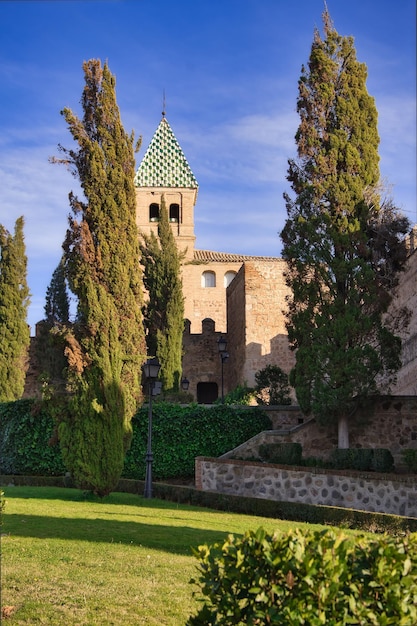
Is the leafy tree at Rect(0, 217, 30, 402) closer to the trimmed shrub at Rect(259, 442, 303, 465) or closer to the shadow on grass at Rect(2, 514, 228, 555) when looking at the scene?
the trimmed shrub at Rect(259, 442, 303, 465)

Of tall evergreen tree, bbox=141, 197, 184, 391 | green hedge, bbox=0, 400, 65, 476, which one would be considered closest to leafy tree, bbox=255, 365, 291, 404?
→ tall evergreen tree, bbox=141, 197, 184, 391

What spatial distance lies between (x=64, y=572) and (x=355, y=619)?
4.08 metres

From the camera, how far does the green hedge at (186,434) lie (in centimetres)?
1980

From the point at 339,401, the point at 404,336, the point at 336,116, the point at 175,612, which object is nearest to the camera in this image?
the point at 175,612

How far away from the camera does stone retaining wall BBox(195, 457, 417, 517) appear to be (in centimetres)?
1280

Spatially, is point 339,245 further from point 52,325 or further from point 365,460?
point 52,325

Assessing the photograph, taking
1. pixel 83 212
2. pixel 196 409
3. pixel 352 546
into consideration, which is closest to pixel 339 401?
pixel 196 409

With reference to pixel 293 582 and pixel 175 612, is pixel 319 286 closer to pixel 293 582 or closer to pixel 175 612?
pixel 175 612

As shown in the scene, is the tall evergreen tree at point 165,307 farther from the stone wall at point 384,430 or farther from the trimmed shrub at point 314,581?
the trimmed shrub at point 314,581

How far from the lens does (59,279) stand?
36.3 m

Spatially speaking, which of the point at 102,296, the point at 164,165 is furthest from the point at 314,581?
the point at 164,165

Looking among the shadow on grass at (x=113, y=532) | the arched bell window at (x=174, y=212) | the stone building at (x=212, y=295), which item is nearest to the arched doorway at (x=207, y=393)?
the stone building at (x=212, y=295)

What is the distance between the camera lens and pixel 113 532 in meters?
9.57

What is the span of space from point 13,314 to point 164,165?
22.1 metres
